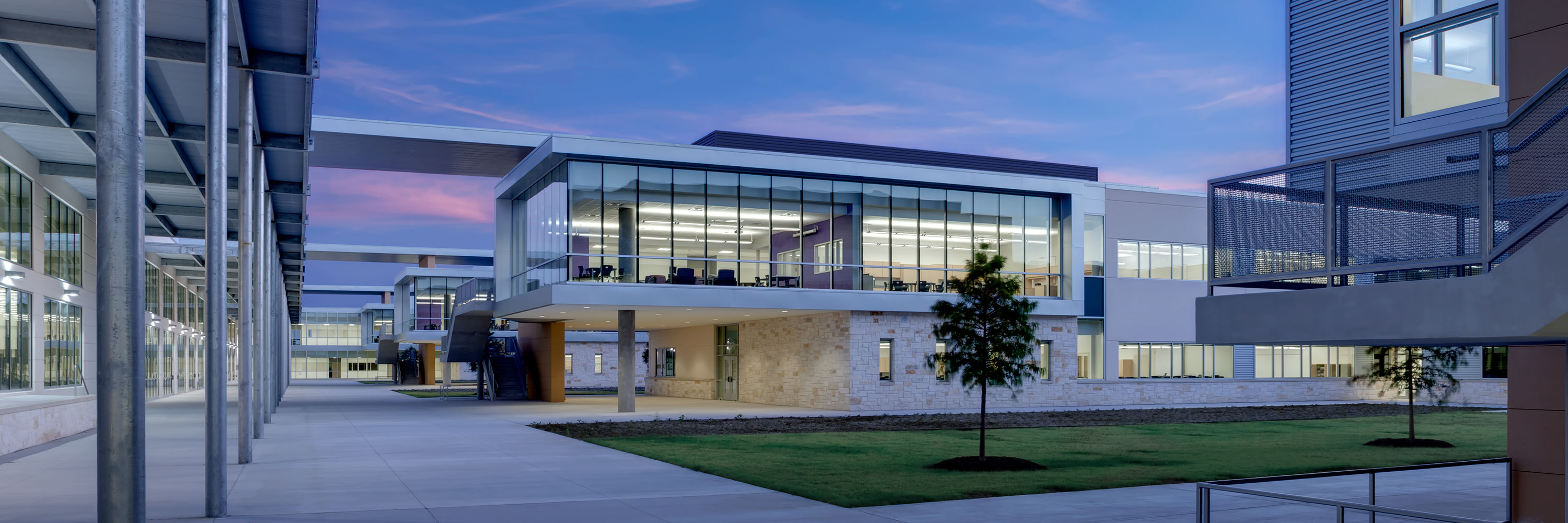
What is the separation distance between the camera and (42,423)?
2172cm

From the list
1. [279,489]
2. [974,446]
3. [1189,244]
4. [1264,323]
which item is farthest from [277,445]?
[1189,244]

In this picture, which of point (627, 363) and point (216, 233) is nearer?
point (216, 233)

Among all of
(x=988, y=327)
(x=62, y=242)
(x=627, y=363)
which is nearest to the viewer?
(x=988, y=327)

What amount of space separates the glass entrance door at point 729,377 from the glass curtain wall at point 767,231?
22.6 ft

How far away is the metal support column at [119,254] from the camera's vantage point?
6.77 metres

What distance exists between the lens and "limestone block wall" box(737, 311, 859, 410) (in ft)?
A: 109

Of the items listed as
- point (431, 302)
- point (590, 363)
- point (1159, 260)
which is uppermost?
point (1159, 260)

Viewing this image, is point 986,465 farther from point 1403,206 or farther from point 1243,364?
point 1243,364

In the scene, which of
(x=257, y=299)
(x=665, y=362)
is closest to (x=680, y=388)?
(x=665, y=362)

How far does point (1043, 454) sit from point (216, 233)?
13201 mm

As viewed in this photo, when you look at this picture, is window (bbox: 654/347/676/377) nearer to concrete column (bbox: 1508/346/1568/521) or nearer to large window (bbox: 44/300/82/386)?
large window (bbox: 44/300/82/386)

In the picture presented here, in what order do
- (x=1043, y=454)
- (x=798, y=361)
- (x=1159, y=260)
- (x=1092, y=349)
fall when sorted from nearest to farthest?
1. (x=1043, y=454)
2. (x=798, y=361)
3. (x=1092, y=349)
4. (x=1159, y=260)

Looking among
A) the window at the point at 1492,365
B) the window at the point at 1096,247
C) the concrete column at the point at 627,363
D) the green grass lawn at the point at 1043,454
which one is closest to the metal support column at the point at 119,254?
the green grass lawn at the point at 1043,454

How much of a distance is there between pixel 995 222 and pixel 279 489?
1065 inches
